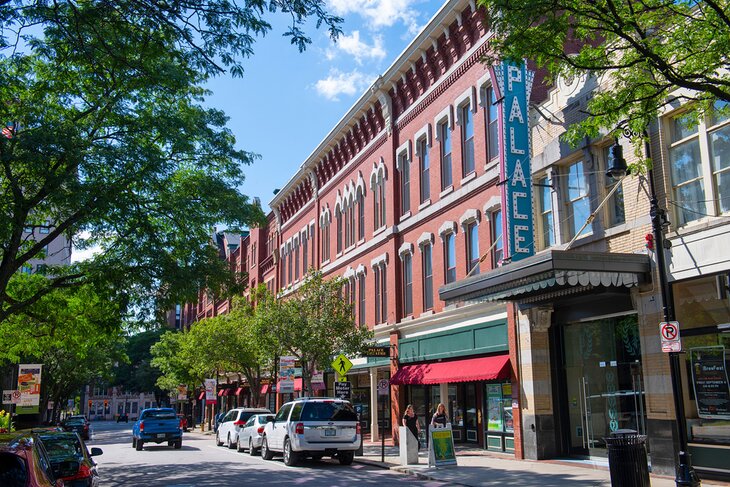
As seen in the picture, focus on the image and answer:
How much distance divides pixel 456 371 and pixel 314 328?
7097 mm

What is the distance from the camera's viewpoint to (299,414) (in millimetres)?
19594

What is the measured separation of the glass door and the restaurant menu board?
72.5 inches

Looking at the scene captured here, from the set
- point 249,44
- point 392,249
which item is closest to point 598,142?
point 249,44

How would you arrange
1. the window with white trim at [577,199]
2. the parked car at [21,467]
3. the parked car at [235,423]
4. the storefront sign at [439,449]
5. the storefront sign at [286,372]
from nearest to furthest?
the parked car at [21,467] → the storefront sign at [439,449] → the window with white trim at [577,199] → the storefront sign at [286,372] → the parked car at [235,423]

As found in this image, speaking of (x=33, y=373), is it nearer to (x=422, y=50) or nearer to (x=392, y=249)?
(x=392, y=249)

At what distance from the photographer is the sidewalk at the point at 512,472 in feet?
46.3

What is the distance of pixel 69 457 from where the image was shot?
36.9ft

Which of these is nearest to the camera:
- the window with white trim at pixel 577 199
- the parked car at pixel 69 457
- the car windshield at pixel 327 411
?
the parked car at pixel 69 457

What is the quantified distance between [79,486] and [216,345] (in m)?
28.0

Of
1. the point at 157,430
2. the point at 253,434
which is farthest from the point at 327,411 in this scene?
the point at 157,430

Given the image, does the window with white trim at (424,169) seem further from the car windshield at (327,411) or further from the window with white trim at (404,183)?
the car windshield at (327,411)

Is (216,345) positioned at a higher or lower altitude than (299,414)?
higher

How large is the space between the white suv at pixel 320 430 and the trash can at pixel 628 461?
9.91m

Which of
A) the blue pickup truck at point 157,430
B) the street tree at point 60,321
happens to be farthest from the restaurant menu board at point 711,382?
the blue pickup truck at point 157,430
